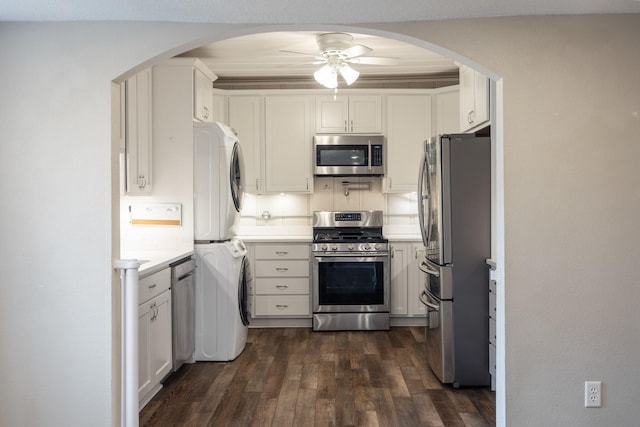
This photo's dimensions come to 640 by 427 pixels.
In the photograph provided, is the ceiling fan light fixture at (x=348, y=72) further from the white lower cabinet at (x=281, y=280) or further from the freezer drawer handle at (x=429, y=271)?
the white lower cabinet at (x=281, y=280)

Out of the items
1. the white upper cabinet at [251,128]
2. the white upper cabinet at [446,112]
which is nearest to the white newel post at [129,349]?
the white upper cabinet at [251,128]

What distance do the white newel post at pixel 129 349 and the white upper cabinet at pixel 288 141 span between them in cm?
306

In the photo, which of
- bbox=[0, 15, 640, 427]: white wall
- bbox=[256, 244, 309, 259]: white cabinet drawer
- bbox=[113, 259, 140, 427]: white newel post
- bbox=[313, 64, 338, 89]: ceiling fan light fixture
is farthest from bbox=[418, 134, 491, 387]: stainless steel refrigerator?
bbox=[113, 259, 140, 427]: white newel post

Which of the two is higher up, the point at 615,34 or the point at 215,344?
the point at 615,34

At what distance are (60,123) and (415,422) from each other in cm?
242

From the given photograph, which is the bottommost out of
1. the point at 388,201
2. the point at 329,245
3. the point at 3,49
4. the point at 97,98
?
the point at 329,245

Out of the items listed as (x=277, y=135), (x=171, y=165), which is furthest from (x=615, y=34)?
(x=277, y=135)

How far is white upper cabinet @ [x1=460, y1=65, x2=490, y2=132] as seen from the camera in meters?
3.44

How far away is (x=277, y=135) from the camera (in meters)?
5.50

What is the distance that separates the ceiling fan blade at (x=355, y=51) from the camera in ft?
12.7

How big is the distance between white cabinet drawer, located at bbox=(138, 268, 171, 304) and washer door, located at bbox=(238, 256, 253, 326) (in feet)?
2.55

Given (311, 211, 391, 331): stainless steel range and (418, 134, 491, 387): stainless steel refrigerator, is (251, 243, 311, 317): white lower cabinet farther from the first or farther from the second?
(418, 134, 491, 387): stainless steel refrigerator

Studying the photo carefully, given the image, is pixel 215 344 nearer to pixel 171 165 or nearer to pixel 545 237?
pixel 171 165

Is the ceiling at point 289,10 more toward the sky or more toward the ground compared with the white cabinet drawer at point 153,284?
more toward the sky
